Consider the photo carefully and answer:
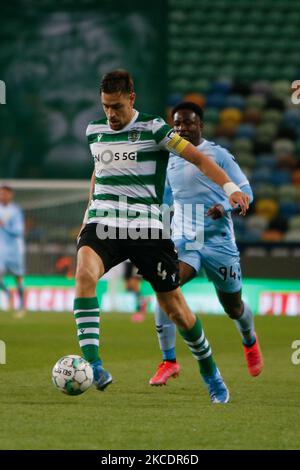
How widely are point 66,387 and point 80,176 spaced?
14331mm

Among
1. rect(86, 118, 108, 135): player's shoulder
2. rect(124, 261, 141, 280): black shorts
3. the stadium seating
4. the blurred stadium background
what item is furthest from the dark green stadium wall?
rect(86, 118, 108, 135): player's shoulder

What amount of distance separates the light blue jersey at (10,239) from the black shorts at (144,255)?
10.3 meters

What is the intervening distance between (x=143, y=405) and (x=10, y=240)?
10815 mm

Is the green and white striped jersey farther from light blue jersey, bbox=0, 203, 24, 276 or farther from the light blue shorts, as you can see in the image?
light blue jersey, bbox=0, 203, 24, 276

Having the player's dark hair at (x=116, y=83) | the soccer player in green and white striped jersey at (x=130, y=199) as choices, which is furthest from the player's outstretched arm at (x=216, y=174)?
the player's dark hair at (x=116, y=83)

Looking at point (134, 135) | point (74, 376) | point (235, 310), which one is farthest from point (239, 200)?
point (235, 310)

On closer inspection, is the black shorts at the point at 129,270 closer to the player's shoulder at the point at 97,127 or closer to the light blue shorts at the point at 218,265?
the light blue shorts at the point at 218,265

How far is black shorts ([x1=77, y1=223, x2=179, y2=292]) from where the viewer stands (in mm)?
6621

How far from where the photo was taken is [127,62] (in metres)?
20.6

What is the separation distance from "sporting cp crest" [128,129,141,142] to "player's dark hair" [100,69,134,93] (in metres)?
0.24

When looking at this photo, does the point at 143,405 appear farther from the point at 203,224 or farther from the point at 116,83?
the point at 203,224

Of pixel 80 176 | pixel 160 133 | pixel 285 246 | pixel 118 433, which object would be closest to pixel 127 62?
pixel 80 176

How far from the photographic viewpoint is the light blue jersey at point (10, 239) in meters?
16.9
